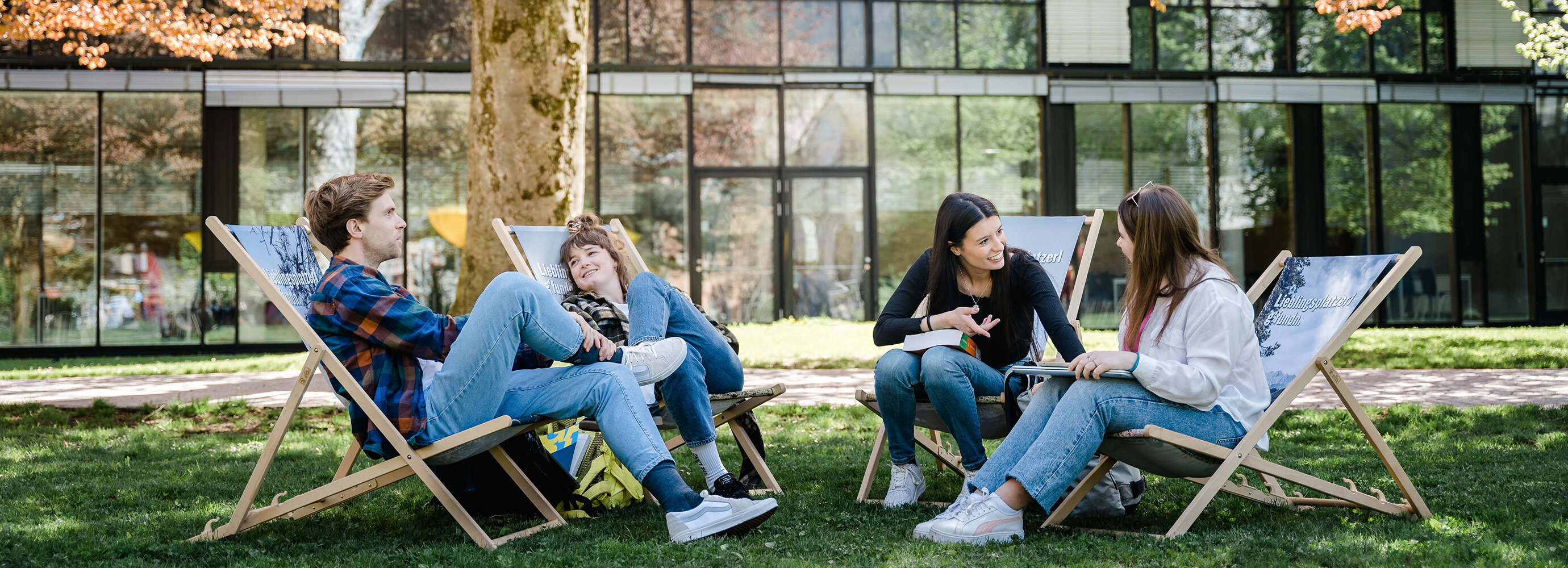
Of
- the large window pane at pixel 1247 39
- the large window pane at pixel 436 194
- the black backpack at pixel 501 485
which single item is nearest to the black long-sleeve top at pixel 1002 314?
the black backpack at pixel 501 485

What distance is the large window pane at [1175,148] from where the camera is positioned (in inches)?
537

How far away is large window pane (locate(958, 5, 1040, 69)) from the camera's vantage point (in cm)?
1345

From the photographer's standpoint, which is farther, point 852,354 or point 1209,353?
point 852,354

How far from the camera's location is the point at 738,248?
1309 centimetres

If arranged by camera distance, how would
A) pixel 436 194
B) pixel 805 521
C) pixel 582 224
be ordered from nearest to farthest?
pixel 805 521, pixel 582 224, pixel 436 194

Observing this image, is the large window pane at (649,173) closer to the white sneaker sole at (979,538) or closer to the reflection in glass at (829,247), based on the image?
the reflection in glass at (829,247)

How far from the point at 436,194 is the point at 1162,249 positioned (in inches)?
430

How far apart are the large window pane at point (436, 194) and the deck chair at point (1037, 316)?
9090mm

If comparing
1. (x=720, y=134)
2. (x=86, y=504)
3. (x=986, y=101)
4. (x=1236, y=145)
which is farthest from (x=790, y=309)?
(x=86, y=504)

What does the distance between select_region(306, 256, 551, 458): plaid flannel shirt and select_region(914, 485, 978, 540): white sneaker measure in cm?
150

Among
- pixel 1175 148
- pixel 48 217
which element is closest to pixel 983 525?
pixel 1175 148

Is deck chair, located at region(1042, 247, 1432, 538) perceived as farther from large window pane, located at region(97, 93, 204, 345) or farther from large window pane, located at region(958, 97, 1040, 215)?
large window pane, located at region(97, 93, 204, 345)

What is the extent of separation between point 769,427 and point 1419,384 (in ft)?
15.3

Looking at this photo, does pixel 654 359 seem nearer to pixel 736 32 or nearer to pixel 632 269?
pixel 632 269
